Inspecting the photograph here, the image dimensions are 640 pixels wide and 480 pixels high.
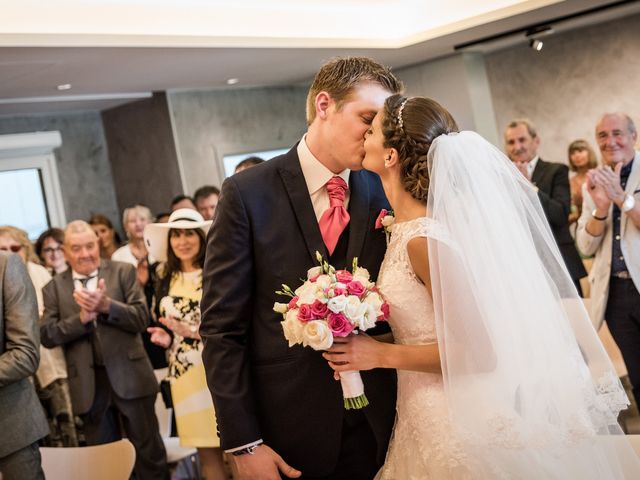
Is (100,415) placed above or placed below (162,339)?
below

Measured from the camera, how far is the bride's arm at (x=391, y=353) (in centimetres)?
242

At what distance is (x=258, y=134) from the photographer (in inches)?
391

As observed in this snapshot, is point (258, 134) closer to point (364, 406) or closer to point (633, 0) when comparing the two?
point (633, 0)

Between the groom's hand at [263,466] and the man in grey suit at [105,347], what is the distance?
105 inches

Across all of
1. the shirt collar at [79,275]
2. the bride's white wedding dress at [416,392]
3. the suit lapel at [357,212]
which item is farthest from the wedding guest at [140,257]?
the bride's white wedding dress at [416,392]

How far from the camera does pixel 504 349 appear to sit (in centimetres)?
246

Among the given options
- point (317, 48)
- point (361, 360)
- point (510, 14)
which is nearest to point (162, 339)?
point (361, 360)

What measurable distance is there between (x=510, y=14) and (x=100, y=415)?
4.80m

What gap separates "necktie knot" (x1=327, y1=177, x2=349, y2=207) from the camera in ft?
8.94

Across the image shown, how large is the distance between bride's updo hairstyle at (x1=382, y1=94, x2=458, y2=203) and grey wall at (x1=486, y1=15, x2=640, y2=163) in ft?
26.2

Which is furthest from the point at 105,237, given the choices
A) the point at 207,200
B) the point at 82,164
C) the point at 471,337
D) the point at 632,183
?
the point at 471,337

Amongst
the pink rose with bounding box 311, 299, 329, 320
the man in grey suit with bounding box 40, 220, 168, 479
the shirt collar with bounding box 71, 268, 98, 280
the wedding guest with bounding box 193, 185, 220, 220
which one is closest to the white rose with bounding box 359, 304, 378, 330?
the pink rose with bounding box 311, 299, 329, 320

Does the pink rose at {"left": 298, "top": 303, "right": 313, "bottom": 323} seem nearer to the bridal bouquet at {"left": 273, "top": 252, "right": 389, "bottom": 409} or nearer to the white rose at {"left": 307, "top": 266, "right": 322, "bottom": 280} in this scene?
the bridal bouquet at {"left": 273, "top": 252, "right": 389, "bottom": 409}

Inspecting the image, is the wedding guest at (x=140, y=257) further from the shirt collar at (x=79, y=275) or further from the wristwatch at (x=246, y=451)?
the wristwatch at (x=246, y=451)
